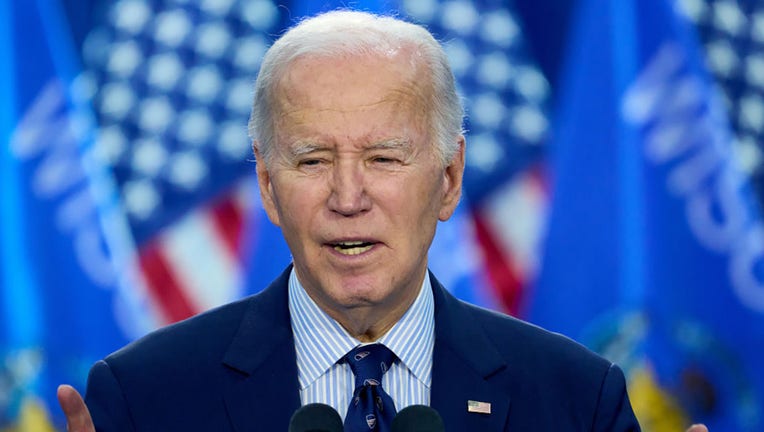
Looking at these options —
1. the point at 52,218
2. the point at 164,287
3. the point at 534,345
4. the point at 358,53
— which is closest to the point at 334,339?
the point at 534,345

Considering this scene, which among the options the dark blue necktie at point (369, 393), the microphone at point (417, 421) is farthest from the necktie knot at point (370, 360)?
the microphone at point (417, 421)

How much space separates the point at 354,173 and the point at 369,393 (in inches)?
14.9

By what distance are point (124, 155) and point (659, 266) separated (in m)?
2.31

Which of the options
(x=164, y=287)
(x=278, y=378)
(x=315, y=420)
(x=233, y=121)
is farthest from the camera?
(x=233, y=121)

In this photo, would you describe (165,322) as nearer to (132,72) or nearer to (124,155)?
(124,155)

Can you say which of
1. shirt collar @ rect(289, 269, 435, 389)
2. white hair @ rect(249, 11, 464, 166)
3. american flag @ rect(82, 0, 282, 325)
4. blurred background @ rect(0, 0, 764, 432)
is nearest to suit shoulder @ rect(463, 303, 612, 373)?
shirt collar @ rect(289, 269, 435, 389)

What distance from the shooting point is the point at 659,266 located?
470 cm

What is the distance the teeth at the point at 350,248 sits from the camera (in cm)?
196

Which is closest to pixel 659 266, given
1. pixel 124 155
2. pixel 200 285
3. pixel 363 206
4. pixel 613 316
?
pixel 613 316

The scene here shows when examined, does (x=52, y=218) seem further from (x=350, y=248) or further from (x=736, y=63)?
(x=350, y=248)

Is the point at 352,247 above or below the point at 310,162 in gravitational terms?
below

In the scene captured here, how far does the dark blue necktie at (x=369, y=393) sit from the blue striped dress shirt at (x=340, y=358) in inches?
0.7

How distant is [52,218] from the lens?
16.1 feet

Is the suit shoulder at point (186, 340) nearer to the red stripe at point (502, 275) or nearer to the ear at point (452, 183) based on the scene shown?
the ear at point (452, 183)
